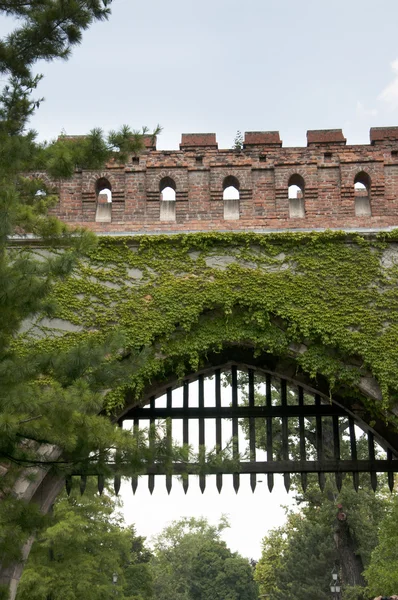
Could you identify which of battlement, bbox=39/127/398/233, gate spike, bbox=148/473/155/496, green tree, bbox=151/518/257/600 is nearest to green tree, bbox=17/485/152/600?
gate spike, bbox=148/473/155/496

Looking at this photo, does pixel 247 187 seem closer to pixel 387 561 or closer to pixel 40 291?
pixel 40 291

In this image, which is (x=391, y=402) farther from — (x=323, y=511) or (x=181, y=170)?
(x=323, y=511)

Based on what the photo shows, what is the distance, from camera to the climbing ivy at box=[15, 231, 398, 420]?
29.7 feet

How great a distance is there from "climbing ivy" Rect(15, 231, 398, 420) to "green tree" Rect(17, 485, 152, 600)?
4580 mm

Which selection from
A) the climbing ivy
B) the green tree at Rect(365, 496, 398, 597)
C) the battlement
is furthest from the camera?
the green tree at Rect(365, 496, 398, 597)

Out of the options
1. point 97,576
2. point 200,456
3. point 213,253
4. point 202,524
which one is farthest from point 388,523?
point 202,524

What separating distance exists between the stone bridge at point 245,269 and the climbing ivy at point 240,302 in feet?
0.05

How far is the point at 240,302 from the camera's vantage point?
9.14 metres

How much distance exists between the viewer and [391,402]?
29.5ft

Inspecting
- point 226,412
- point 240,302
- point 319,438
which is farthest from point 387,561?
point 240,302

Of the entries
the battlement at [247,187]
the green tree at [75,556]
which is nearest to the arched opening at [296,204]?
the battlement at [247,187]

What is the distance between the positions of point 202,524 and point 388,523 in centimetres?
4893

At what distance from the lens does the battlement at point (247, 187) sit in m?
9.61

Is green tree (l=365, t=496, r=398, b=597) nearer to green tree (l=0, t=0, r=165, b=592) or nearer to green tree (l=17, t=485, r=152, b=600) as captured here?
green tree (l=17, t=485, r=152, b=600)
